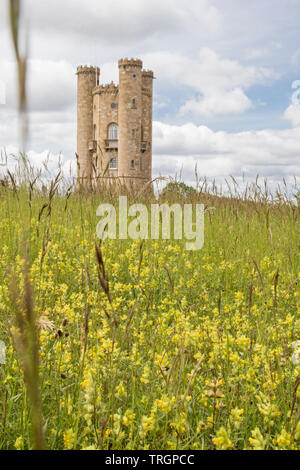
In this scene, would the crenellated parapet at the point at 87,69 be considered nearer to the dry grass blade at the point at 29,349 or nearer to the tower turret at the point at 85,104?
the tower turret at the point at 85,104

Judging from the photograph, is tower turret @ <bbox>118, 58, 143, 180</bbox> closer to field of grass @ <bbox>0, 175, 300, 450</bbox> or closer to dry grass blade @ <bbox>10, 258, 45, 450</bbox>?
field of grass @ <bbox>0, 175, 300, 450</bbox>

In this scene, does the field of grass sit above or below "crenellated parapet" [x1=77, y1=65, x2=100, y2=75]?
below

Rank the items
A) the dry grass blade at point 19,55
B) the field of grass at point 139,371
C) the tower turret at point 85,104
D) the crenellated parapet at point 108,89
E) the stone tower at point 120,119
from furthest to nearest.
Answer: the tower turret at point 85,104
the crenellated parapet at point 108,89
the stone tower at point 120,119
the field of grass at point 139,371
the dry grass blade at point 19,55

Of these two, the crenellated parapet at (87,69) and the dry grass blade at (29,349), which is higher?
the crenellated parapet at (87,69)

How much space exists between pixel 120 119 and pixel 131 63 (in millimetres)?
5571

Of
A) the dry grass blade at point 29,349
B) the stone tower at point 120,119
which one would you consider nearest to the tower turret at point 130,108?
the stone tower at point 120,119

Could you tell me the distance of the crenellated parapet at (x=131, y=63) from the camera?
41.1 m

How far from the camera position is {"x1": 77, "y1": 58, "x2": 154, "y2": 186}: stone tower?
1619 inches

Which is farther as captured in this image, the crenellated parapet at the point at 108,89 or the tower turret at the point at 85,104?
the tower turret at the point at 85,104

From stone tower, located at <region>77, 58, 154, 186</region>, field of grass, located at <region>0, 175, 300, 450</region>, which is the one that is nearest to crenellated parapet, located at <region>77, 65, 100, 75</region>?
stone tower, located at <region>77, 58, 154, 186</region>

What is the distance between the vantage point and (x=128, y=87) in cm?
4097

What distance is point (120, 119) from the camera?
41375 mm
